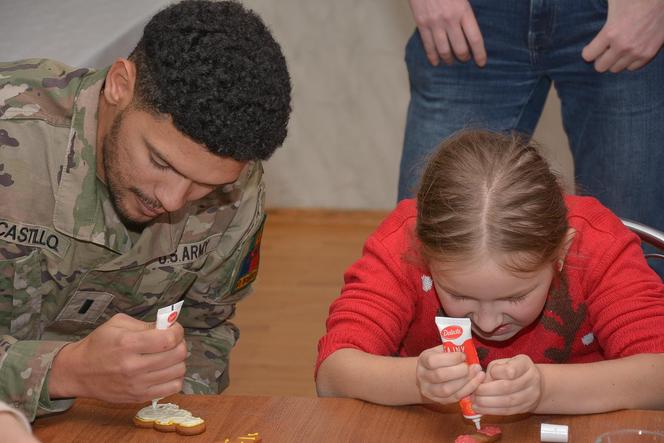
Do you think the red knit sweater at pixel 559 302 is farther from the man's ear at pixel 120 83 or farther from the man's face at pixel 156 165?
the man's ear at pixel 120 83

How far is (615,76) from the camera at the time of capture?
2201 mm

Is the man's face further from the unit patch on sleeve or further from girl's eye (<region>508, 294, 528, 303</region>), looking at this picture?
girl's eye (<region>508, 294, 528, 303</region>)

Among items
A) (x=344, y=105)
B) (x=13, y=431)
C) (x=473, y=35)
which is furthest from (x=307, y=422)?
(x=344, y=105)

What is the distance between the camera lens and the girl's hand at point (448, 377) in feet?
4.94

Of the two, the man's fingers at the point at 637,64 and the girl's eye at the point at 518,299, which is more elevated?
the man's fingers at the point at 637,64

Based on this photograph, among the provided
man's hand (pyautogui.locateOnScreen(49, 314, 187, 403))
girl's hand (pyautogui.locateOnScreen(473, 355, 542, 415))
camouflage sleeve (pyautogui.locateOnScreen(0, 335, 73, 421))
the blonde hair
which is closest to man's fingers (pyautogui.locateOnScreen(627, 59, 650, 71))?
the blonde hair

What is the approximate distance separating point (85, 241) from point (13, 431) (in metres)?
0.79

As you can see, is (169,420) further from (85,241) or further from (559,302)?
(559,302)

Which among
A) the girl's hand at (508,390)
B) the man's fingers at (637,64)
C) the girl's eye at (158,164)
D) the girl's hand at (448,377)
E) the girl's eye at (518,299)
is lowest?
the girl's hand at (508,390)

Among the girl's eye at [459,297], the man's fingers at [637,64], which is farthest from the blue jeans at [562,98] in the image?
the girl's eye at [459,297]

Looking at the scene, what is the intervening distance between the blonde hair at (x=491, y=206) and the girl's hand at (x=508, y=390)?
0.18 metres

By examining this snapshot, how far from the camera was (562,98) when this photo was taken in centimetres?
233

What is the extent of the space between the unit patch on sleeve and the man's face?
34 cm

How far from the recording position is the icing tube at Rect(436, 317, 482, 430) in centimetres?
150
